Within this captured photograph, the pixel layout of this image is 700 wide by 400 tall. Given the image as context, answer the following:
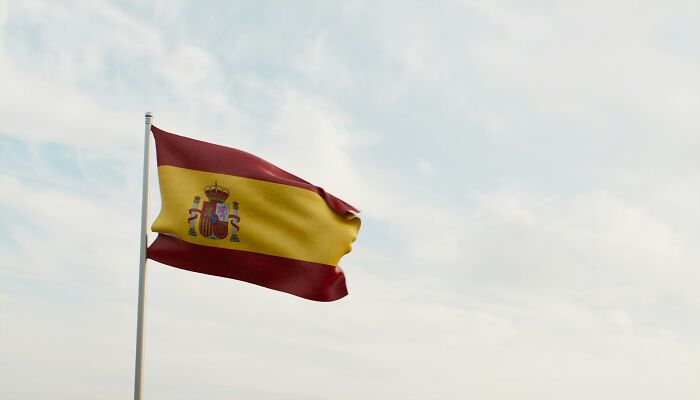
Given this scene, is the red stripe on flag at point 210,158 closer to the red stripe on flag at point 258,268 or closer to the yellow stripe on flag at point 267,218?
the yellow stripe on flag at point 267,218

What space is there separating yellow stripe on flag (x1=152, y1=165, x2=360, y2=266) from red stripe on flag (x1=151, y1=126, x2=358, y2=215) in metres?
0.10

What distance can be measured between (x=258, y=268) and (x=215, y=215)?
1200 mm

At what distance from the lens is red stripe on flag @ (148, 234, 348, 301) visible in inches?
517

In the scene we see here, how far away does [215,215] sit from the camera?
1348cm

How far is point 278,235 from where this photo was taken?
45.6 feet

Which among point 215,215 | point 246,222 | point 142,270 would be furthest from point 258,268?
point 142,270

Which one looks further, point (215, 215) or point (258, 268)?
point (258, 268)

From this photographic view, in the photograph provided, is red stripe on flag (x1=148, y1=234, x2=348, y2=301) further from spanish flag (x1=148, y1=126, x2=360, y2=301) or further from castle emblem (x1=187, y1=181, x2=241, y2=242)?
castle emblem (x1=187, y1=181, x2=241, y2=242)

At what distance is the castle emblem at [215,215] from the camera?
43.7 feet

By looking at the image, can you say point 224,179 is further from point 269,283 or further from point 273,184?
point 269,283

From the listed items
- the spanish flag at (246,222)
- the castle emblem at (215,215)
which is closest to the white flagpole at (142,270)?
the spanish flag at (246,222)


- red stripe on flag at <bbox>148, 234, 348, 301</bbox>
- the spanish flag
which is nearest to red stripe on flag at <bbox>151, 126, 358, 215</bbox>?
the spanish flag

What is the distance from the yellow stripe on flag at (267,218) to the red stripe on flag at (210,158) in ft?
0.33

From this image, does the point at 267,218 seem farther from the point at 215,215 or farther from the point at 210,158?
the point at 210,158
